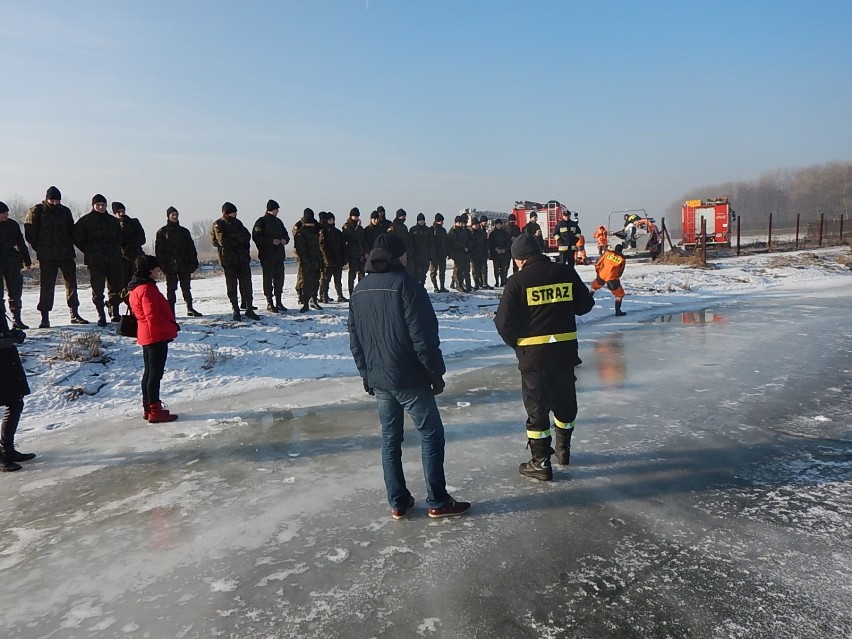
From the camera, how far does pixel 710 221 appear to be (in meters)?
30.7

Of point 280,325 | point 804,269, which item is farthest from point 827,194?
point 280,325

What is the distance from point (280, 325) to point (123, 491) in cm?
601

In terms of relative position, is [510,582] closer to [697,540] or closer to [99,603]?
[697,540]

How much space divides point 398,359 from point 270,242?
26.5ft

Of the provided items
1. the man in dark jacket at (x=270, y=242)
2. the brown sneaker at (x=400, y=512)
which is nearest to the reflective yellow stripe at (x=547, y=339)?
the brown sneaker at (x=400, y=512)

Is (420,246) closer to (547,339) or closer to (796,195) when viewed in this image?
(547,339)

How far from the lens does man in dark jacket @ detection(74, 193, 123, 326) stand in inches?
352

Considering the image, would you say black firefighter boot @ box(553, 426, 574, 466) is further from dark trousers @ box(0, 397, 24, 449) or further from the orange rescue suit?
the orange rescue suit

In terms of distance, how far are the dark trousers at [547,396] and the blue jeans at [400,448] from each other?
91 centimetres

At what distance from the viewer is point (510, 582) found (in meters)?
3.06

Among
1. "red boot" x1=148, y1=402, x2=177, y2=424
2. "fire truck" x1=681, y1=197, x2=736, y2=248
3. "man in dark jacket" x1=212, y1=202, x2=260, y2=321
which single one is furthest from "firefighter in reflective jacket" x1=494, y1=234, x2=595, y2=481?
"fire truck" x1=681, y1=197, x2=736, y2=248

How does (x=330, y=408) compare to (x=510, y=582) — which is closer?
(x=510, y=582)

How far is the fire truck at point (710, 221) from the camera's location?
99.7ft

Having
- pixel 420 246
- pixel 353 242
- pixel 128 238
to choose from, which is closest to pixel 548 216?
pixel 420 246
